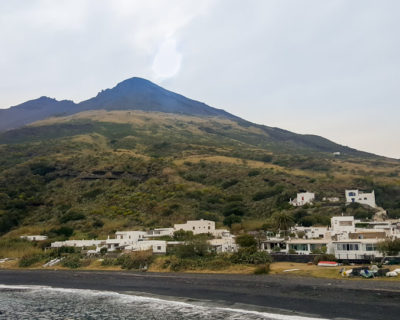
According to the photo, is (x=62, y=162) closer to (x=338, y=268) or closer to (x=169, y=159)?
(x=169, y=159)

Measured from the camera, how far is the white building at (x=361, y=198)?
3086 inches

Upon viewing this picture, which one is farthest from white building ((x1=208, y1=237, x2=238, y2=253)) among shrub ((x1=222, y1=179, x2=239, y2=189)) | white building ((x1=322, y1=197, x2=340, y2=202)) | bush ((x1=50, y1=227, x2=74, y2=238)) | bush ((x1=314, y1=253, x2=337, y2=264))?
shrub ((x1=222, y1=179, x2=239, y2=189))

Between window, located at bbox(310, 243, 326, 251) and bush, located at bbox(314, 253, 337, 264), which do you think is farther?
window, located at bbox(310, 243, 326, 251)

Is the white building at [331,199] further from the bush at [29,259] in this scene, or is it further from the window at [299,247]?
the bush at [29,259]

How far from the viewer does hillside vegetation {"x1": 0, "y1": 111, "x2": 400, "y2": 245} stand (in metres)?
76.3

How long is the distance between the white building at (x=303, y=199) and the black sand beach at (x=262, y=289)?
139ft

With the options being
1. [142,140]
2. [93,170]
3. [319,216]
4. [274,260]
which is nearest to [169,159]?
[93,170]

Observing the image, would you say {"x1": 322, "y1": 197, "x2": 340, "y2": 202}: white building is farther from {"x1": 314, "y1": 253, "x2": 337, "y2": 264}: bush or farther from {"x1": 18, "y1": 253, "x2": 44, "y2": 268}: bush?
{"x1": 18, "y1": 253, "x2": 44, "y2": 268}: bush

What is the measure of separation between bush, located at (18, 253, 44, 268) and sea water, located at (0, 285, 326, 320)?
21.7 m

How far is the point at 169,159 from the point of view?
120 meters

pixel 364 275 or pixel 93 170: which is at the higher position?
pixel 93 170

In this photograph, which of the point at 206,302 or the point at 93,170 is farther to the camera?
the point at 93,170

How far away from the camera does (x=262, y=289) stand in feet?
110

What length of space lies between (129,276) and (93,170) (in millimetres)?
66245
